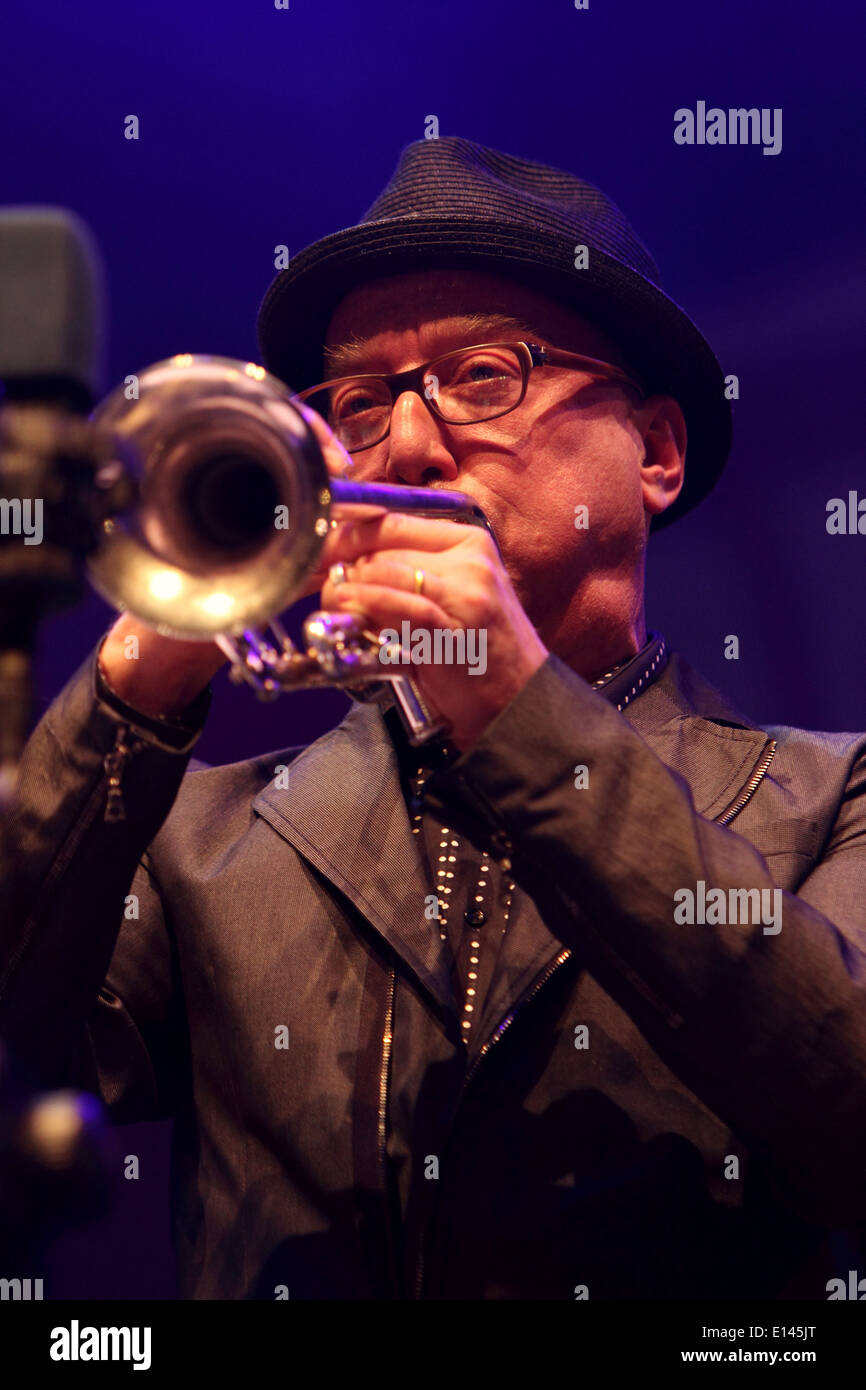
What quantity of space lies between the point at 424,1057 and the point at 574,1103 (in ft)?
0.79

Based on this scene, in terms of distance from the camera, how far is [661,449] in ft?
8.89

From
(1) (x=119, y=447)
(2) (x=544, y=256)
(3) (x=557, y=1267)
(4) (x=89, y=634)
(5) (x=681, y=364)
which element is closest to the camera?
(1) (x=119, y=447)

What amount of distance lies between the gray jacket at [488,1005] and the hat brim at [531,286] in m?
0.78

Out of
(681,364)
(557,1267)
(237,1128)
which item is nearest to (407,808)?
(237,1128)

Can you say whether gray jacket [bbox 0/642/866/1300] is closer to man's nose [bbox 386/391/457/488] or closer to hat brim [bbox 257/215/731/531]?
man's nose [bbox 386/391/457/488]

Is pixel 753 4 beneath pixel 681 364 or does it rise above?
above

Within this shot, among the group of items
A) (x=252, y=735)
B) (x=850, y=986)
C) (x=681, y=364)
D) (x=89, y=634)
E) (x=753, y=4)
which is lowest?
(x=850, y=986)

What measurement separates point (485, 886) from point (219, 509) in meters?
0.92

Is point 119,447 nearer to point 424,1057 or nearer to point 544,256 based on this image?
point 424,1057

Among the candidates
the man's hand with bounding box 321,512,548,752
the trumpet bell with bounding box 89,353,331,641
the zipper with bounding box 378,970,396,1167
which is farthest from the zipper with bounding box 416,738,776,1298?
the trumpet bell with bounding box 89,353,331,641

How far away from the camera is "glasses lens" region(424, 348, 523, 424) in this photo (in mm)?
2369

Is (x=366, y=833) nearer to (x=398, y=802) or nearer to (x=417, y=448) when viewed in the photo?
(x=398, y=802)

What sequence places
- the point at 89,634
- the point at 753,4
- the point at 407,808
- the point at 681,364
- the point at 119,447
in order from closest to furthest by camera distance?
1. the point at 119,447
2. the point at 407,808
3. the point at 681,364
4. the point at 753,4
5. the point at 89,634
